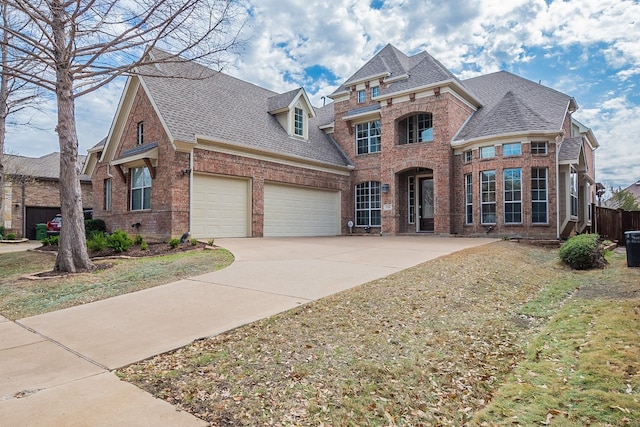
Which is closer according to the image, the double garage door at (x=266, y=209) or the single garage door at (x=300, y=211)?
the double garage door at (x=266, y=209)

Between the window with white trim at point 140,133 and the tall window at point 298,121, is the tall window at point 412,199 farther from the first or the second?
the window with white trim at point 140,133

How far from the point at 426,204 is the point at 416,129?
3573 mm

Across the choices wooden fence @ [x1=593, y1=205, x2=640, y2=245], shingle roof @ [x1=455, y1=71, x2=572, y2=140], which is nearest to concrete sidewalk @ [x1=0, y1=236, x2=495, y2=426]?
shingle roof @ [x1=455, y1=71, x2=572, y2=140]

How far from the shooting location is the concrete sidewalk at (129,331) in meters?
2.88

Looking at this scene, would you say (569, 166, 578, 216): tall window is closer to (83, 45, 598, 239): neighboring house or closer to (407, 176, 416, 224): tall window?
(83, 45, 598, 239): neighboring house

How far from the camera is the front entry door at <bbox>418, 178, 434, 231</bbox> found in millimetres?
18609

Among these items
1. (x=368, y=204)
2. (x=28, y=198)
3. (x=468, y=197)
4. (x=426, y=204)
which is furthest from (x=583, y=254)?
(x=28, y=198)

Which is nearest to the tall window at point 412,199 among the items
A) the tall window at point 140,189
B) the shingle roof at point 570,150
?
the shingle roof at point 570,150

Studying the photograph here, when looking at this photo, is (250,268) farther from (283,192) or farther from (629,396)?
(283,192)

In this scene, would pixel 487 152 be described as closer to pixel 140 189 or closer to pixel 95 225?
pixel 140 189

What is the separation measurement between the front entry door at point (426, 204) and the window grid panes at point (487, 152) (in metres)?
3.27

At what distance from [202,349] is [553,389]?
3204mm

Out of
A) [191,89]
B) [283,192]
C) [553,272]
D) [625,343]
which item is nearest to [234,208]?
[283,192]

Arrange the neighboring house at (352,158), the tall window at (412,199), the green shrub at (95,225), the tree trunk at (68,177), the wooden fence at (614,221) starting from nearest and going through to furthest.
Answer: the tree trunk at (68,177), the neighboring house at (352,158), the green shrub at (95,225), the wooden fence at (614,221), the tall window at (412,199)
